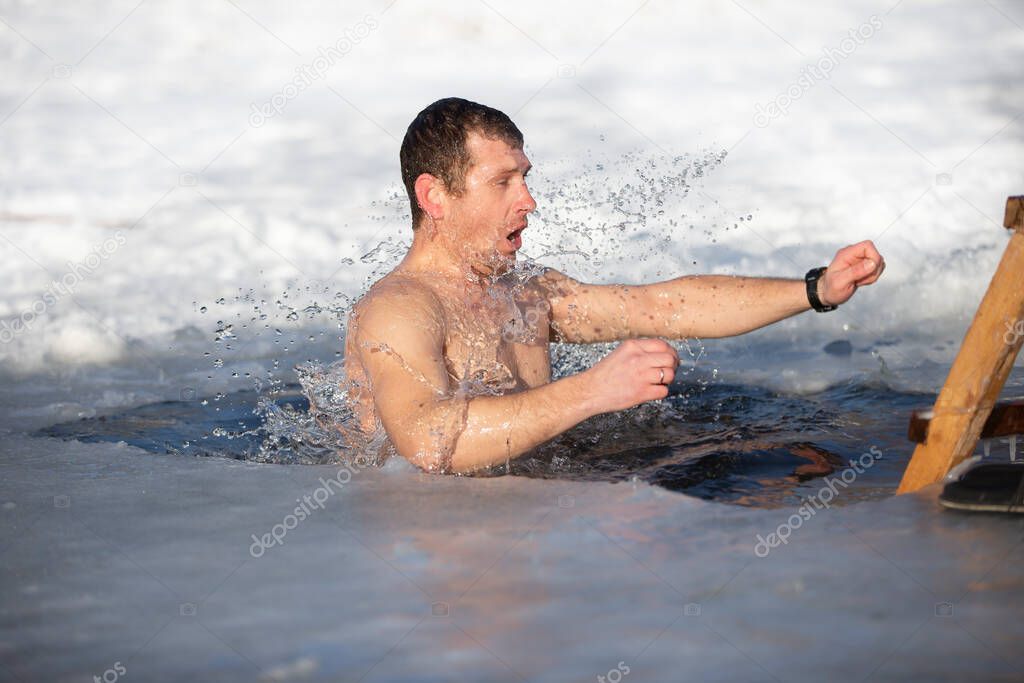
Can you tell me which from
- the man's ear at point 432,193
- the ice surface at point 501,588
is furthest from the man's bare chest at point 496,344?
the ice surface at point 501,588

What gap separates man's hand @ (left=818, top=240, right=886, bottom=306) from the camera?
2.91 metres

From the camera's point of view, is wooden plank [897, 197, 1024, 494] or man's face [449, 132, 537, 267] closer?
wooden plank [897, 197, 1024, 494]

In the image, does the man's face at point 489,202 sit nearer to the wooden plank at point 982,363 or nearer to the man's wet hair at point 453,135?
the man's wet hair at point 453,135

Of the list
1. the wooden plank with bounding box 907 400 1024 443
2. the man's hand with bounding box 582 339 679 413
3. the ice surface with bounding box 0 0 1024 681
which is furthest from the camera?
the man's hand with bounding box 582 339 679 413

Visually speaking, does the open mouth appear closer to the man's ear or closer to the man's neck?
the man's neck

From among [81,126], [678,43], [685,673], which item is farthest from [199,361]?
[678,43]

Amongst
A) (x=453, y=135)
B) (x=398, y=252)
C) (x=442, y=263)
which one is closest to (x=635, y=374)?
(x=442, y=263)

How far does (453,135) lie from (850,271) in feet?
3.76

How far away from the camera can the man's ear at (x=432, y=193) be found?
127 inches

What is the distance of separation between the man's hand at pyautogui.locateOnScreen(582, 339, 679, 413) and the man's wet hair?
0.86 meters

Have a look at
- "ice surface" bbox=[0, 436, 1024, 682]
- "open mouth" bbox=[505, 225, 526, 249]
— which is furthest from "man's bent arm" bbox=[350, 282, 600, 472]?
"open mouth" bbox=[505, 225, 526, 249]

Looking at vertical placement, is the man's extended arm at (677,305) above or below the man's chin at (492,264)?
below

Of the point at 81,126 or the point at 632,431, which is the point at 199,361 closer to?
the point at 632,431

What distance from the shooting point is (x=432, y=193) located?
3.23 metres
